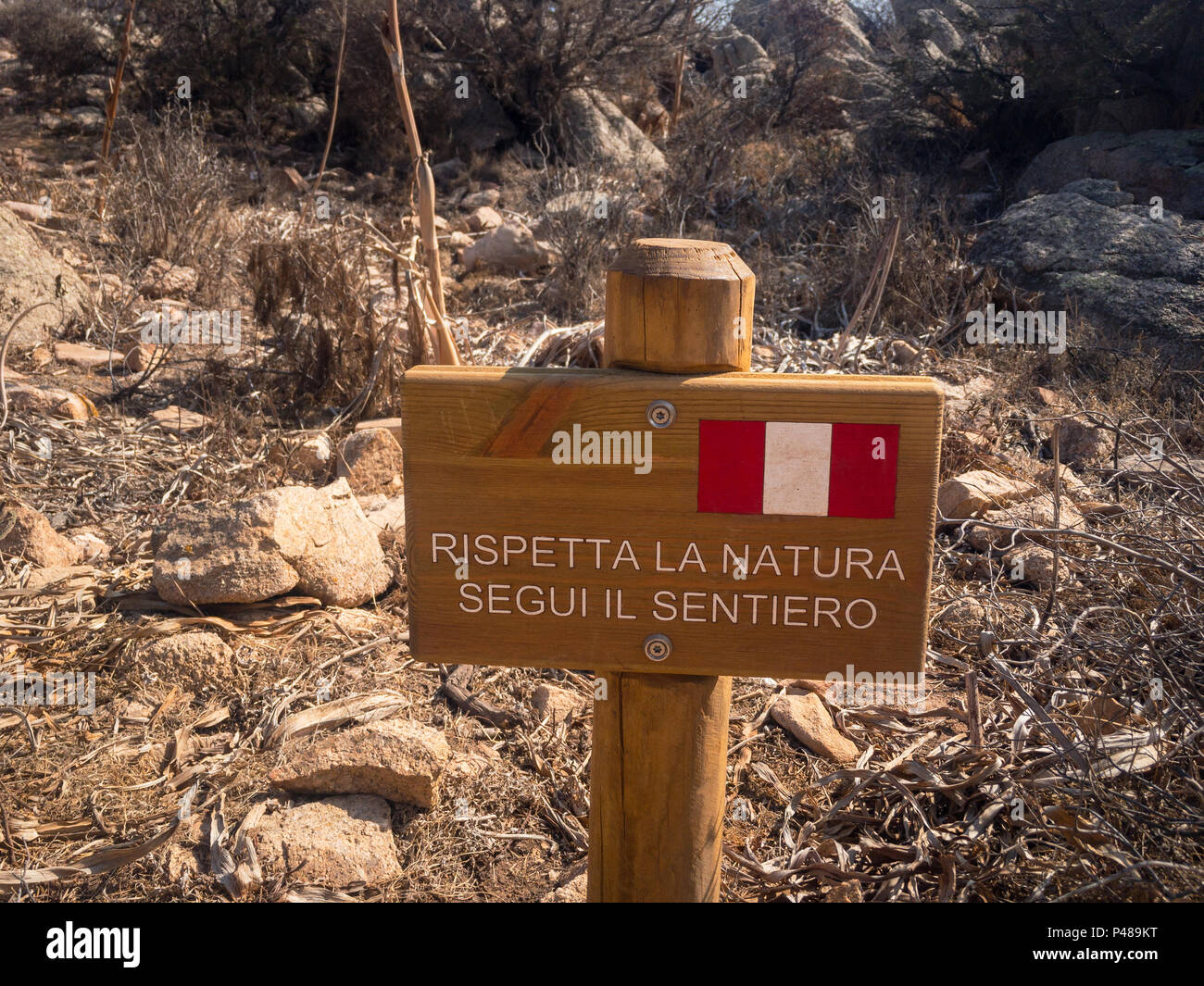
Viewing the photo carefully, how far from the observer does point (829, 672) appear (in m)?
1.31

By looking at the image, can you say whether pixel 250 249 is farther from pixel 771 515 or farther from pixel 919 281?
pixel 771 515

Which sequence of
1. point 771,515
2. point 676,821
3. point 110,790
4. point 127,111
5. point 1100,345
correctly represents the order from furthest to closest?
1. point 127,111
2. point 1100,345
3. point 110,790
4. point 676,821
5. point 771,515

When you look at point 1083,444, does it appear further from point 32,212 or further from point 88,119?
point 88,119

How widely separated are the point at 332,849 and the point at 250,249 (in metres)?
4.92

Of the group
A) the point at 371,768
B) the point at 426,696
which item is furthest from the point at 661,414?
the point at 426,696

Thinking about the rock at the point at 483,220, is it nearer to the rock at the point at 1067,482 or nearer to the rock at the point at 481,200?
the rock at the point at 481,200

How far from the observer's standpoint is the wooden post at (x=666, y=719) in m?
1.28

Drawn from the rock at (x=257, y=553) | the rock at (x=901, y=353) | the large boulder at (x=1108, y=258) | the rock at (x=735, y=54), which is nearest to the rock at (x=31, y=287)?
the rock at (x=257, y=553)

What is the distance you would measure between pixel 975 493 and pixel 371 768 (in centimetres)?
258

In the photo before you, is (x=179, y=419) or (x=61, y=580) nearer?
(x=61, y=580)

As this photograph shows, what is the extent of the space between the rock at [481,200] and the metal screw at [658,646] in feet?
29.9

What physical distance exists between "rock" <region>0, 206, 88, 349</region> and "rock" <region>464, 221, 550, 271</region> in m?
2.88

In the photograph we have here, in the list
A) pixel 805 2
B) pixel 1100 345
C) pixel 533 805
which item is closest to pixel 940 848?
pixel 533 805

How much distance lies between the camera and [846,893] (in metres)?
2.16
